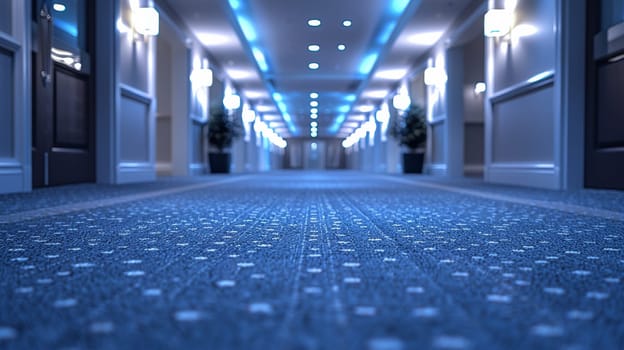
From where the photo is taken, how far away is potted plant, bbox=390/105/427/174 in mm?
→ 12180

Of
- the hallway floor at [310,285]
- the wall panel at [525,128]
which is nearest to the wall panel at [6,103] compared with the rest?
the hallway floor at [310,285]

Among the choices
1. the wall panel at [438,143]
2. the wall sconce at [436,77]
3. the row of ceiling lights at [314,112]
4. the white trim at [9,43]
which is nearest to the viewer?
the white trim at [9,43]

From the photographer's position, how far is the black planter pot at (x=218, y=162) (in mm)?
12273

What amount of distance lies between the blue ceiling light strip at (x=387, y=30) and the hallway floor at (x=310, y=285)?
6750 mm

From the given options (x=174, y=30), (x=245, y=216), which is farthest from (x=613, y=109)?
(x=174, y=30)

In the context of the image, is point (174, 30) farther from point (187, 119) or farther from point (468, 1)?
point (468, 1)

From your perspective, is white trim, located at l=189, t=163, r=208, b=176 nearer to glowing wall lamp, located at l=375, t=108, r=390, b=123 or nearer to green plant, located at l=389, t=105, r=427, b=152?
green plant, located at l=389, t=105, r=427, b=152

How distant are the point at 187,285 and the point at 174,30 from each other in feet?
28.0

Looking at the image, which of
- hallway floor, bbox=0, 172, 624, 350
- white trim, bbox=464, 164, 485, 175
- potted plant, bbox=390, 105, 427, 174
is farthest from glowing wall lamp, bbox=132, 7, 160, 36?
white trim, bbox=464, 164, 485, 175

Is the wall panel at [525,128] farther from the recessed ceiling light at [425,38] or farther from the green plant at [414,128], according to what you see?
the green plant at [414,128]

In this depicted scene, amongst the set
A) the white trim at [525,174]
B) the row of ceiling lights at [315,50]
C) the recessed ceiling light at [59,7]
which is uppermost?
the row of ceiling lights at [315,50]

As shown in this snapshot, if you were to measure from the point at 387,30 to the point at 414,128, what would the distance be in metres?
2.63

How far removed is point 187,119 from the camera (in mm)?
10055

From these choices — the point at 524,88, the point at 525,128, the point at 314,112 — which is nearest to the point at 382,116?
the point at 314,112
